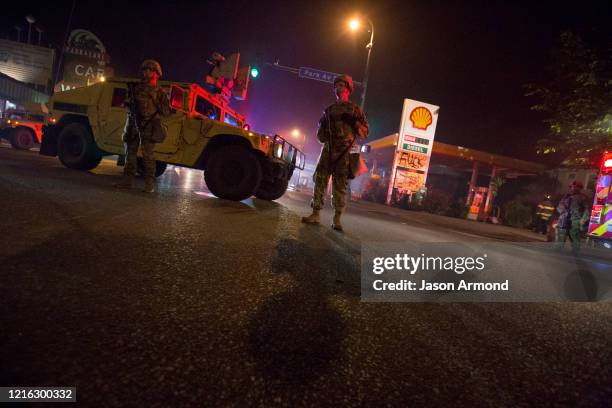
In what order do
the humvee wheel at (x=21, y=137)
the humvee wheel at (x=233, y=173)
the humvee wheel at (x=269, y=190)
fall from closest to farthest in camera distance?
the humvee wheel at (x=233, y=173) → the humvee wheel at (x=269, y=190) → the humvee wheel at (x=21, y=137)

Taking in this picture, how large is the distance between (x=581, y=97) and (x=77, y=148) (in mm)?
12730

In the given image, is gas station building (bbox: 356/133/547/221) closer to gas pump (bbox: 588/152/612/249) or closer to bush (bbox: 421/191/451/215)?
bush (bbox: 421/191/451/215)

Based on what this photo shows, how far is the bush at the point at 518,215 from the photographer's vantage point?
1423 cm

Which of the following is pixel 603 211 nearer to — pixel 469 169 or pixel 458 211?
pixel 458 211

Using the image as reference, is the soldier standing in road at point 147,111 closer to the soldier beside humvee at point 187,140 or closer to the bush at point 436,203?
the soldier beside humvee at point 187,140

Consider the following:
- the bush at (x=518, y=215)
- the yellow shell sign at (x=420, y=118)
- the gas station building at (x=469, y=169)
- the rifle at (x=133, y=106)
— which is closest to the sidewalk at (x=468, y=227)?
the bush at (x=518, y=215)

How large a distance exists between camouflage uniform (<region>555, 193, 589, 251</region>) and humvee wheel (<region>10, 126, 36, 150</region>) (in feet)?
56.5

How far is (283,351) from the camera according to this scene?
990 millimetres

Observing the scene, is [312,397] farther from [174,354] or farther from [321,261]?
[321,261]

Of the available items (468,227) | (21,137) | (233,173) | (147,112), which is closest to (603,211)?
(468,227)

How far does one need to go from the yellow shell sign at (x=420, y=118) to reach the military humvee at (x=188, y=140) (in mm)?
12890

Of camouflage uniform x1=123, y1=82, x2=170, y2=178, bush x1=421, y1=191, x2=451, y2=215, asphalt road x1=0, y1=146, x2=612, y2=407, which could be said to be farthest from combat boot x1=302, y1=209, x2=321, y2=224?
bush x1=421, y1=191, x2=451, y2=215

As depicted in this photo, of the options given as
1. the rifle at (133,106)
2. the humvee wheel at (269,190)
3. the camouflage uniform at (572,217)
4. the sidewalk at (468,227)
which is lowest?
the sidewalk at (468,227)

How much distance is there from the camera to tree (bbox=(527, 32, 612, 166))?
8312mm
